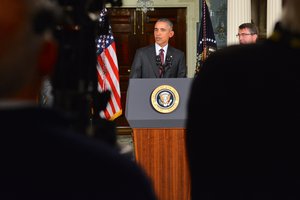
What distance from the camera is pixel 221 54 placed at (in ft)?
5.42

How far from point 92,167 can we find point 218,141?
792mm

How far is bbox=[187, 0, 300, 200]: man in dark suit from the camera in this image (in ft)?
5.07

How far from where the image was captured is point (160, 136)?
567 centimetres

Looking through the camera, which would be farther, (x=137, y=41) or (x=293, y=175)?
(x=137, y=41)

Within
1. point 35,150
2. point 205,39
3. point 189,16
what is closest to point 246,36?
point 205,39

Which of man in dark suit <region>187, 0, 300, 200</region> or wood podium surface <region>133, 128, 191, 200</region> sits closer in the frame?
man in dark suit <region>187, 0, 300, 200</region>

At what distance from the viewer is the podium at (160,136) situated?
18.5ft

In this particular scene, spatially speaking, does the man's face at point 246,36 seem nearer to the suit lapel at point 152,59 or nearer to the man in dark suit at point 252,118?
the suit lapel at point 152,59

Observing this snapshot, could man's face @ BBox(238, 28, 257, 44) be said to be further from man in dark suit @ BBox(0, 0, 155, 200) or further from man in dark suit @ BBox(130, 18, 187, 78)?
man in dark suit @ BBox(0, 0, 155, 200)

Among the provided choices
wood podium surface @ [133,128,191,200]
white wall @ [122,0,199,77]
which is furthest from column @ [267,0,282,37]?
wood podium surface @ [133,128,191,200]

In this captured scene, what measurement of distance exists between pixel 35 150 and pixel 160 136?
4.82 m

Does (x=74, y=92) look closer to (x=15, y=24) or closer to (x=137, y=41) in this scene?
(x=15, y=24)

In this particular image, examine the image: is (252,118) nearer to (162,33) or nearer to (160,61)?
(160,61)

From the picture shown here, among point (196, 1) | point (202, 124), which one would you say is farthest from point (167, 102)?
point (196, 1)
